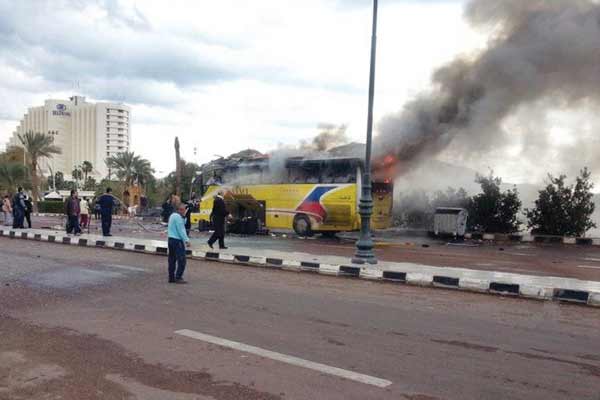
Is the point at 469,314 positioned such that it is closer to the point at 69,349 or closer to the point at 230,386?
the point at 230,386

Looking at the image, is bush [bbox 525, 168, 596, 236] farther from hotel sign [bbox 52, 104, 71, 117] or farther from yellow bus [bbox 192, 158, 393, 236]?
hotel sign [bbox 52, 104, 71, 117]

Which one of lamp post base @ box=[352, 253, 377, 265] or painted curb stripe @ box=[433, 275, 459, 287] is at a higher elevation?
lamp post base @ box=[352, 253, 377, 265]

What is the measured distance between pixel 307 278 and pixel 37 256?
7.33m

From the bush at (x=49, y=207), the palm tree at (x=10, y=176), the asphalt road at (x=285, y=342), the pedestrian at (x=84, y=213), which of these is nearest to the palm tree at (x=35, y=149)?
the palm tree at (x=10, y=176)

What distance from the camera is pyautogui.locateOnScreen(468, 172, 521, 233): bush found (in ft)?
66.8

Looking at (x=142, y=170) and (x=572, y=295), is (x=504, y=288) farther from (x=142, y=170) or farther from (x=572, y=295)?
(x=142, y=170)

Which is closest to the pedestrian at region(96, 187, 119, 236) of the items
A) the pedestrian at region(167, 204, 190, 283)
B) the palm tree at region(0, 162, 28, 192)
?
the pedestrian at region(167, 204, 190, 283)

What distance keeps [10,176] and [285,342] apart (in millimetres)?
49108

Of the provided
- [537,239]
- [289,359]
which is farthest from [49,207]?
[289,359]

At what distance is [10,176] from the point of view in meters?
47.5

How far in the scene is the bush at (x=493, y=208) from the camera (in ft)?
66.8

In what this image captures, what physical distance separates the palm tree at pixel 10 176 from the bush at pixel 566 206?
43.8 m

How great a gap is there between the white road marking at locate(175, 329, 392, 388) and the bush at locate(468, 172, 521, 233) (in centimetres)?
1676

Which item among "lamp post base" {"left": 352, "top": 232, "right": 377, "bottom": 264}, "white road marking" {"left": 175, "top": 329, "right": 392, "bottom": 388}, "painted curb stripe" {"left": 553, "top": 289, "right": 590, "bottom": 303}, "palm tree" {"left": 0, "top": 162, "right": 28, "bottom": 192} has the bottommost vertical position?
"white road marking" {"left": 175, "top": 329, "right": 392, "bottom": 388}
